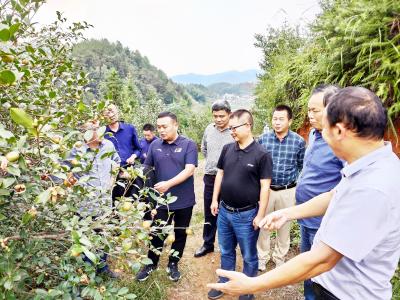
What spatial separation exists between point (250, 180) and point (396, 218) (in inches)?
77.0

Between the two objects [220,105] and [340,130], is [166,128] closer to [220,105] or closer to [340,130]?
[220,105]

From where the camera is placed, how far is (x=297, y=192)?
10.5 ft

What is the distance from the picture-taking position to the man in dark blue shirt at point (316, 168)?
288 centimetres

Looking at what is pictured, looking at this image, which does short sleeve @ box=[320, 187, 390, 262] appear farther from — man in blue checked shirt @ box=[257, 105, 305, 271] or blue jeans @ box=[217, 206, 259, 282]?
man in blue checked shirt @ box=[257, 105, 305, 271]

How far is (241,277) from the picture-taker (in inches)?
60.2

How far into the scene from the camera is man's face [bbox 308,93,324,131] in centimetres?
290

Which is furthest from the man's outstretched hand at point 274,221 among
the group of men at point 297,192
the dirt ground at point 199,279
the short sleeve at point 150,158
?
the short sleeve at point 150,158

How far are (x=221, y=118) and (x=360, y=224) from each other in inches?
122

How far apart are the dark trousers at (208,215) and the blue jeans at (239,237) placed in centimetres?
82

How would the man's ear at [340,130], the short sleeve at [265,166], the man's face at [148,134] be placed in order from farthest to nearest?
the man's face at [148,134], the short sleeve at [265,166], the man's ear at [340,130]

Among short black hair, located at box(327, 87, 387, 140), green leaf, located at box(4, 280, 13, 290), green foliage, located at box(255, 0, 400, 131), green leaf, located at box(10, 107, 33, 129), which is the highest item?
green foliage, located at box(255, 0, 400, 131)

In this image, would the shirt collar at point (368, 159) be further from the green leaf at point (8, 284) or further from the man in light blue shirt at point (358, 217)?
the green leaf at point (8, 284)

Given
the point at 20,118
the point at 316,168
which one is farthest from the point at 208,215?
the point at 20,118

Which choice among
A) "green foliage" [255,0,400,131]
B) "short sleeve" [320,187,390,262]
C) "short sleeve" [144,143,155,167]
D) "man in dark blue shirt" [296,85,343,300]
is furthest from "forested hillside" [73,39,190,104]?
"short sleeve" [320,187,390,262]
